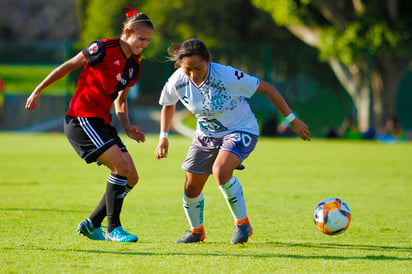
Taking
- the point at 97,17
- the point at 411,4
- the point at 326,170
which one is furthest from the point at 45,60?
the point at 326,170

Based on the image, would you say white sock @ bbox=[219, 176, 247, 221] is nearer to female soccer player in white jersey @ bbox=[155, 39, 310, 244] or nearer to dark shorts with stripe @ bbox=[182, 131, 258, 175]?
female soccer player in white jersey @ bbox=[155, 39, 310, 244]

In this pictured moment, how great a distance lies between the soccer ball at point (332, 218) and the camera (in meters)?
5.66

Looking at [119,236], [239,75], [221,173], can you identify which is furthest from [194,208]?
[239,75]

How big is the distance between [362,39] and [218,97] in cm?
1595

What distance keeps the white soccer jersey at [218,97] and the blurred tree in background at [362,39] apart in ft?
51.0

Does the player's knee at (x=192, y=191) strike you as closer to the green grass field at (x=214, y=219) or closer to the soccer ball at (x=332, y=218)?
the green grass field at (x=214, y=219)

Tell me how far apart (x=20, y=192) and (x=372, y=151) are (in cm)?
1077

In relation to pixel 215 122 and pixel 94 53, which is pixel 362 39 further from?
pixel 94 53

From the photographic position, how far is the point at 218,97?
553 centimetres

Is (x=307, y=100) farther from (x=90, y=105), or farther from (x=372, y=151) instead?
(x=90, y=105)

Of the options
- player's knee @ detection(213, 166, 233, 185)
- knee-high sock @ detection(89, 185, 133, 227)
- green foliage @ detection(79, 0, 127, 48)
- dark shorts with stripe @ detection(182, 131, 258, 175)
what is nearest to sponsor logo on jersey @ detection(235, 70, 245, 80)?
dark shorts with stripe @ detection(182, 131, 258, 175)

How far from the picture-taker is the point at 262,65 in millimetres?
24281

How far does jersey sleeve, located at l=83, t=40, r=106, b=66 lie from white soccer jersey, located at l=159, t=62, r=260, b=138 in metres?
0.64

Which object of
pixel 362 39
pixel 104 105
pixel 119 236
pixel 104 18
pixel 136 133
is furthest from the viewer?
pixel 104 18
